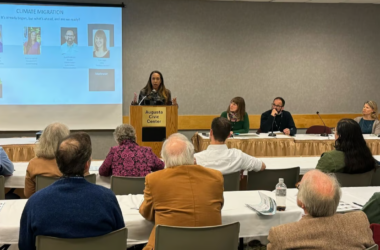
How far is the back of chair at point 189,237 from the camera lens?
191cm

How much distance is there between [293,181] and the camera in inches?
135

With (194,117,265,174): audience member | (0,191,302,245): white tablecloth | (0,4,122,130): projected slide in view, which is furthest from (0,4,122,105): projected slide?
(0,191,302,245): white tablecloth

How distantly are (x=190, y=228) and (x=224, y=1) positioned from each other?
583cm

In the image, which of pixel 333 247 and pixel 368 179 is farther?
pixel 368 179

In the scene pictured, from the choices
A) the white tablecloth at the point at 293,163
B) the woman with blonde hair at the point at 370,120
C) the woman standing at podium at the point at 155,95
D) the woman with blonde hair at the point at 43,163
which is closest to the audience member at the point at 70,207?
the woman with blonde hair at the point at 43,163

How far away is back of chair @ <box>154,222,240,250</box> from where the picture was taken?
1906 millimetres

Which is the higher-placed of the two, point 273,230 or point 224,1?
point 224,1

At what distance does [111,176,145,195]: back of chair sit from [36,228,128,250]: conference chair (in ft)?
3.81

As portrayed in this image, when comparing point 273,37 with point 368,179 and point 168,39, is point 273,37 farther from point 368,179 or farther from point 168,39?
point 368,179

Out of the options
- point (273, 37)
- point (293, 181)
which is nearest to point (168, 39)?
point (273, 37)

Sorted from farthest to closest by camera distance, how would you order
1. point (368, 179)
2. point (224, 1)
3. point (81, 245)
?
point (224, 1) → point (368, 179) → point (81, 245)

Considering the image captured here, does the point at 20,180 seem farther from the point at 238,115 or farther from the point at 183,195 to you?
the point at 238,115

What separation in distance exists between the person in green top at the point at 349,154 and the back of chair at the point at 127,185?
4.92 feet

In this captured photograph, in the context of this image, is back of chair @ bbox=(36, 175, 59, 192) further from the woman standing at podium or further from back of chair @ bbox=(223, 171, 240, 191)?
the woman standing at podium
